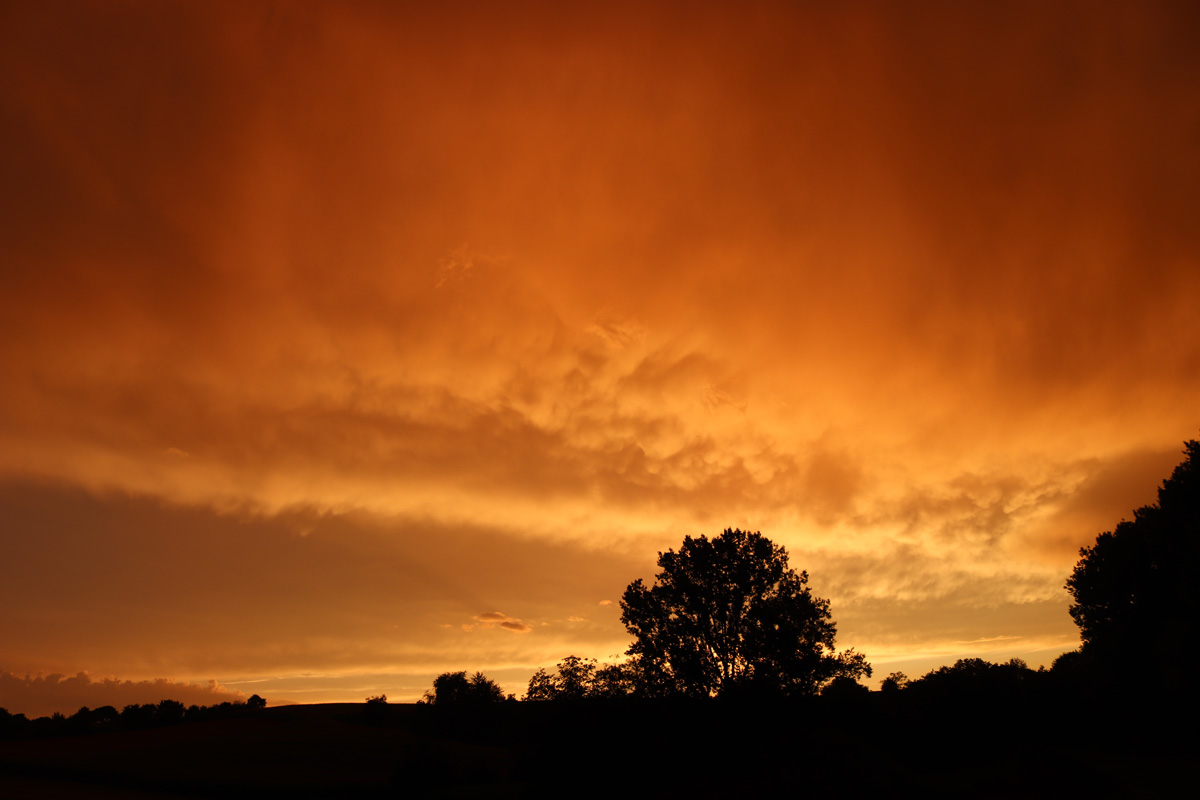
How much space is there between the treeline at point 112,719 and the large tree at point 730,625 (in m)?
79.0

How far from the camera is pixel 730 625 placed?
4309 centimetres

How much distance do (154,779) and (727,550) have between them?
4736 centimetres

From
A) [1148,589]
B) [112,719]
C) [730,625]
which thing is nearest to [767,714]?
[730,625]

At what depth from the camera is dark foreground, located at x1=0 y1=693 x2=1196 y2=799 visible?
24.4 metres

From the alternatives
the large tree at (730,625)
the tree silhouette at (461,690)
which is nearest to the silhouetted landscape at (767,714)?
the large tree at (730,625)

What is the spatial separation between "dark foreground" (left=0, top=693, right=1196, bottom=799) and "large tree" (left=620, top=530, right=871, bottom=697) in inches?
94.4

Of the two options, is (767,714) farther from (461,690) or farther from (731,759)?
(461,690)

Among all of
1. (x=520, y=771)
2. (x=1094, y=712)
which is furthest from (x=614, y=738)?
(x=1094, y=712)

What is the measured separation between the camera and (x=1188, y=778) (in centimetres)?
2444

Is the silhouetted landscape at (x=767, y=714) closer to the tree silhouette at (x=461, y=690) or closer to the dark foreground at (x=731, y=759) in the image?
the dark foreground at (x=731, y=759)

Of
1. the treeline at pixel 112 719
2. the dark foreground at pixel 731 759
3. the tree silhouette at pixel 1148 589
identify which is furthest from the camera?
the treeline at pixel 112 719

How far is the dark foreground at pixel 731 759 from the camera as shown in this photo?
24.4 meters

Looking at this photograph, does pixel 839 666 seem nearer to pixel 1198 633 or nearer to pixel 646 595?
pixel 646 595

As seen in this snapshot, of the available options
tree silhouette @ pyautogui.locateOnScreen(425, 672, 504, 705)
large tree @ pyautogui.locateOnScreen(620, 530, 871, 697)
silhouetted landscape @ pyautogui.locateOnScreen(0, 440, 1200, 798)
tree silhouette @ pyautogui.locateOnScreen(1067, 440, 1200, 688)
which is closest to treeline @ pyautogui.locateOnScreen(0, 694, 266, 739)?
tree silhouette @ pyautogui.locateOnScreen(425, 672, 504, 705)
